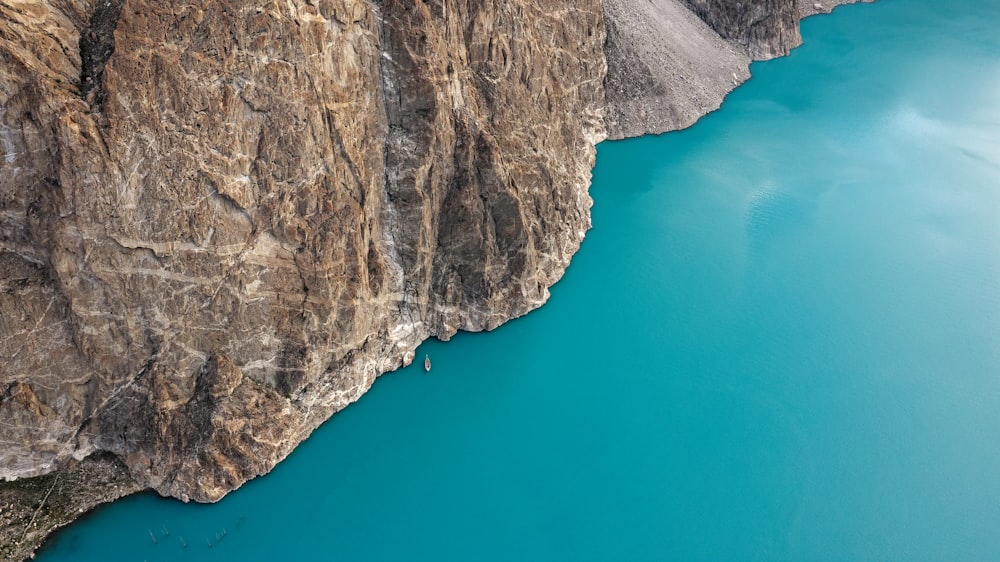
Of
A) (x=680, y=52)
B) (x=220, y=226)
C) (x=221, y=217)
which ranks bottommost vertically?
(x=680, y=52)

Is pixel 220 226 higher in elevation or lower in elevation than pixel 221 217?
lower

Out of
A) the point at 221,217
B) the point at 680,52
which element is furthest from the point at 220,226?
the point at 680,52

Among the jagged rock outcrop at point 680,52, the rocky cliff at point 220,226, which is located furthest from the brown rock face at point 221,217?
the jagged rock outcrop at point 680,52

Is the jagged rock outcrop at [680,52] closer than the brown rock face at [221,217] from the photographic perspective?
No

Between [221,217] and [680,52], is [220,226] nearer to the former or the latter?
[221,217]

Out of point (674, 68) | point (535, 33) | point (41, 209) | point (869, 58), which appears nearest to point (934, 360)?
point (535, 33)

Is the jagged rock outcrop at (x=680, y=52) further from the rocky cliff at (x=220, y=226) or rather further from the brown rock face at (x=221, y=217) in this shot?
the brown rock face at (x=221, y=217)

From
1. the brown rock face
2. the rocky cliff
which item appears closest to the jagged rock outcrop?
the rocky cliff

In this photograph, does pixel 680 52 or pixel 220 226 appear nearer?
pixel 220 226

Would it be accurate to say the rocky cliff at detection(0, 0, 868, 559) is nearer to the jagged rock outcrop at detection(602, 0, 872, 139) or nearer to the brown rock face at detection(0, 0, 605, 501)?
the brown rock face at detection(0, 0, 605, 501)
